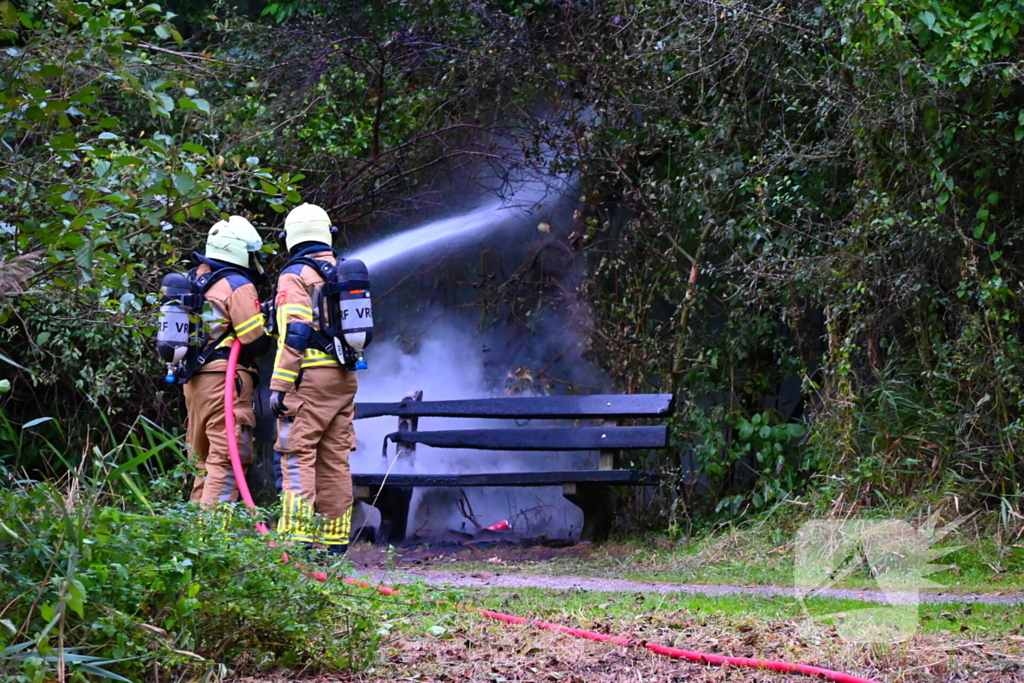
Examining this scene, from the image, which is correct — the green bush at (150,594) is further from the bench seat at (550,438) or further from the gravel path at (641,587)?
the bench seat at (550,438)

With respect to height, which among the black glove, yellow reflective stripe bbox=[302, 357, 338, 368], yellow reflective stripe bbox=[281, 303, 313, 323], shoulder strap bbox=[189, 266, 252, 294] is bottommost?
the black glove

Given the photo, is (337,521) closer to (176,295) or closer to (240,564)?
(176,295)

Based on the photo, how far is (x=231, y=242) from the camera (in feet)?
23.1

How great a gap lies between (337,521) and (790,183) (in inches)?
150

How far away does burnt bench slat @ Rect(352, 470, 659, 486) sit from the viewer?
7.78 meters

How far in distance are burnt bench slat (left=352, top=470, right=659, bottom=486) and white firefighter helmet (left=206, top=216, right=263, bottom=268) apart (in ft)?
6.20

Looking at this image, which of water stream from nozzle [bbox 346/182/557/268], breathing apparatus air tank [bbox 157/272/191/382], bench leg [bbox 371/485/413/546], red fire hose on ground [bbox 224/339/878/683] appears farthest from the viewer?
water stream from nozzle [bbox 346/182/557/268]

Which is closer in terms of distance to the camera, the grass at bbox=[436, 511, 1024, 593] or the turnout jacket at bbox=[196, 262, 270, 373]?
the grass at bbox=[436, 511, 1024, 593]

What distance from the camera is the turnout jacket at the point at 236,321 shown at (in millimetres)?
6812

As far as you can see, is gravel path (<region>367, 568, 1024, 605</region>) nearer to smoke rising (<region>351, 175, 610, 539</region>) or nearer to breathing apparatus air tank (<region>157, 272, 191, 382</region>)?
breathing apparatus air tank (<region>157, 272, 191, 382</region>)

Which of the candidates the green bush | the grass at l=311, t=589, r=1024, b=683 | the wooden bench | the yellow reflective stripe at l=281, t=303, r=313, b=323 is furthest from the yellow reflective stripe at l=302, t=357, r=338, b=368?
the green bush

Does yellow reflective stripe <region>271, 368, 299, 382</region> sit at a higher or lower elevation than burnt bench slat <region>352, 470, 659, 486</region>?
higher

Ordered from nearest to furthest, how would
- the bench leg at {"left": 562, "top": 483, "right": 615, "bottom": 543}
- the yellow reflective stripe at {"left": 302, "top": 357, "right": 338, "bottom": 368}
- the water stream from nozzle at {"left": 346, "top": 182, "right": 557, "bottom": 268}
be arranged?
the yellow reflective stripe at {"left": 302, "top": 357, "right": 338, "bottom": 368}
the bench leg at {"left": 562, "top": 483, "right": 615, "bottom": 543}
the water stream from nozzle at {"left": 346, "top": 182, "right": 557, "bottom": 268}

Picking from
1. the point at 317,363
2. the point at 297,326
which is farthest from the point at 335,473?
the point at 297,326
